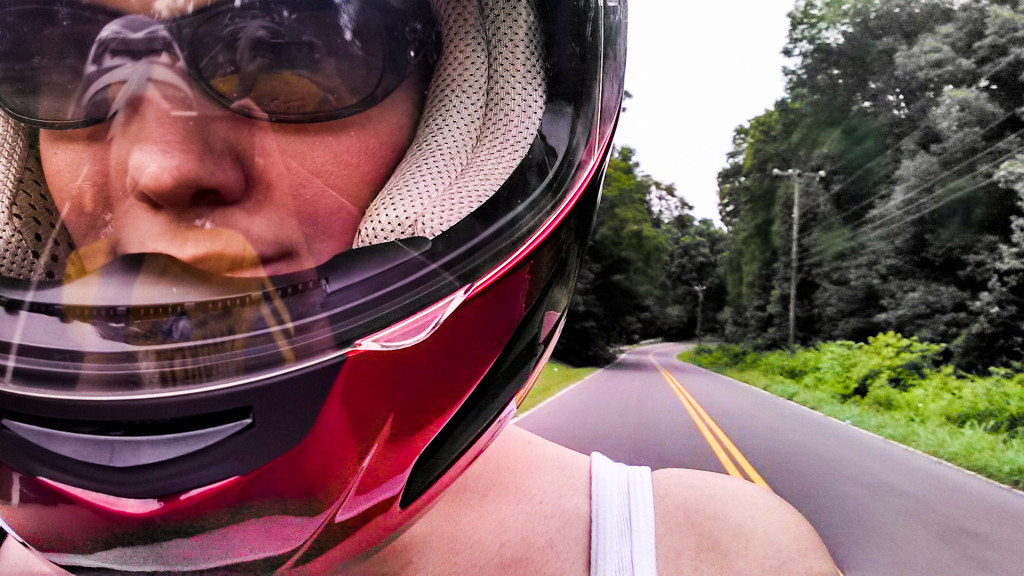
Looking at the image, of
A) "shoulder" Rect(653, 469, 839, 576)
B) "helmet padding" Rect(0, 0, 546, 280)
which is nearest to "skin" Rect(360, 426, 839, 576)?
"shoulder" Rect(653, 469, 839, 576)

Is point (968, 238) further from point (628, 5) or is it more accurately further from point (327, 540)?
point (327, 540)

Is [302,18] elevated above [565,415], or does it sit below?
above

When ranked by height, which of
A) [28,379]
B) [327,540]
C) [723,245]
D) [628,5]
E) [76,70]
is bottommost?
[327,540]

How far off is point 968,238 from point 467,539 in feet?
2.28

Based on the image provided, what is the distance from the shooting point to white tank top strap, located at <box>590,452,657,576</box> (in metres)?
0.83

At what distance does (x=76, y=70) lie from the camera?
24.1 inches

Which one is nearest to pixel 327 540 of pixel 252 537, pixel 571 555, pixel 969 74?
pixel 252 537

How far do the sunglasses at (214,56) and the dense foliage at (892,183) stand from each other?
0.50 metres

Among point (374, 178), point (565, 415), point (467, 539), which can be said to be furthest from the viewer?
point (565, 415)

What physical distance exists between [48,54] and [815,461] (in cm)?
99

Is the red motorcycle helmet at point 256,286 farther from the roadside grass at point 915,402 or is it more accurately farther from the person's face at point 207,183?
the roadside grass at point 915,402

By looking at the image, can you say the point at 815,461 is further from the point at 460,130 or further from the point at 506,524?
the point at 460,130

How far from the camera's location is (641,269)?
0.91m

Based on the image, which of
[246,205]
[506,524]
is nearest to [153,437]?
[246,205]
